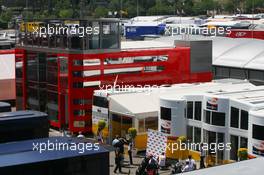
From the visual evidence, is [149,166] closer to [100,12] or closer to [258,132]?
[258,132]

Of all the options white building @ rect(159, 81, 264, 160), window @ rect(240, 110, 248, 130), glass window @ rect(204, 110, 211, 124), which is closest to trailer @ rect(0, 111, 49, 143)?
white building @ rect(159, 81, 264, 160)

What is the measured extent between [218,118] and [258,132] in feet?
5.14

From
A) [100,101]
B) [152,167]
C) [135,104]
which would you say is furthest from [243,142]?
[100,101]

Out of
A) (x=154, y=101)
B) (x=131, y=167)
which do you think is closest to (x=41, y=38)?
(x=154, y=101)

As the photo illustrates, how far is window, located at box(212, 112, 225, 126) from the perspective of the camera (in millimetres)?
14359

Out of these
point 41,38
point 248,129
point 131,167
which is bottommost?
point 131,167

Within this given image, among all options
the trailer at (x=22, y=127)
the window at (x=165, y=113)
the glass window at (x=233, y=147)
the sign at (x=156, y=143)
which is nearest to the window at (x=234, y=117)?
the glass window at (x=233, y=147)

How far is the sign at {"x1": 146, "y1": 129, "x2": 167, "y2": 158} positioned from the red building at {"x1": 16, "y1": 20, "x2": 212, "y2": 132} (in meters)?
6.02

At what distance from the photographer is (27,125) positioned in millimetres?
12547

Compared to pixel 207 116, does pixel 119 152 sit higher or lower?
lower

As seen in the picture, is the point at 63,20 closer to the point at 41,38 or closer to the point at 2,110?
the point at 41,38

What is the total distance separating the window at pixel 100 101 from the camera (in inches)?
714

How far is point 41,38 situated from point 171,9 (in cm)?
8068

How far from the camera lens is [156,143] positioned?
1381 centimetres
